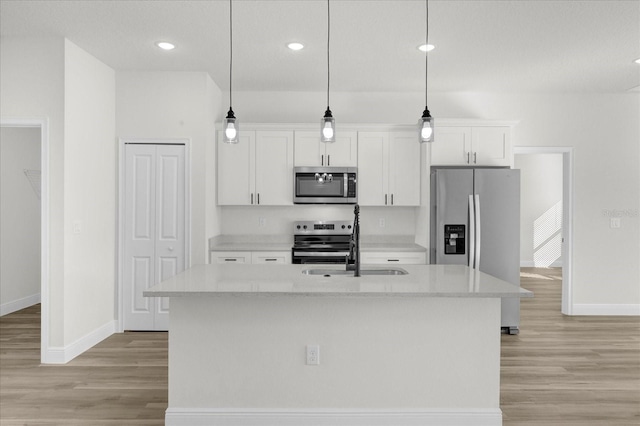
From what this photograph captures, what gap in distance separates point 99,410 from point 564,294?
5.22 m

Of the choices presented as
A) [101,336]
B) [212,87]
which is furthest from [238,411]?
[212,87]

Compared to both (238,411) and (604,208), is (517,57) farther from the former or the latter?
(238,411)

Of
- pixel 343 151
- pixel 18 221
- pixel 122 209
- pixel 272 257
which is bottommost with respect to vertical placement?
pixel 272 257

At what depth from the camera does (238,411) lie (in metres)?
2.77

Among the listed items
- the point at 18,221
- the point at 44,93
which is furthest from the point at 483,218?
the point at 18,221

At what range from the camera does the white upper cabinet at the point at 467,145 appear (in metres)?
5.14

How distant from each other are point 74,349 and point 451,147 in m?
4.10

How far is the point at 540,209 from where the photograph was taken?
33.7 feet

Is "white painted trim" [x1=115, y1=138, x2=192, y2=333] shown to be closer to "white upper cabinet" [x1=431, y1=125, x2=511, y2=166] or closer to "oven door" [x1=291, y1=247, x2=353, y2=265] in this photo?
"oven door" [x1=291, y1=247, x2=353, y2=265]

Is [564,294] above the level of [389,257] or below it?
below

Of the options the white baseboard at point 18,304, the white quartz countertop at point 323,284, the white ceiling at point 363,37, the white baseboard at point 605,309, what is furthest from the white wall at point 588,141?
the white baseboard at point 18,304

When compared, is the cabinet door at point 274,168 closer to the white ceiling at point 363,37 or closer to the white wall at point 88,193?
the white ceiling at point 363,37

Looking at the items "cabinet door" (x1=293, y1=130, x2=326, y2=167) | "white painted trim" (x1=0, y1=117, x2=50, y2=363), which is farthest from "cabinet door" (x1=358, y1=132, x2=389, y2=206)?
"white painted trim" (x1=0, y1=117, x2=50, y2=363)

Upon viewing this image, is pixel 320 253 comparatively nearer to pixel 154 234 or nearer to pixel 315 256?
pixel 315 256
